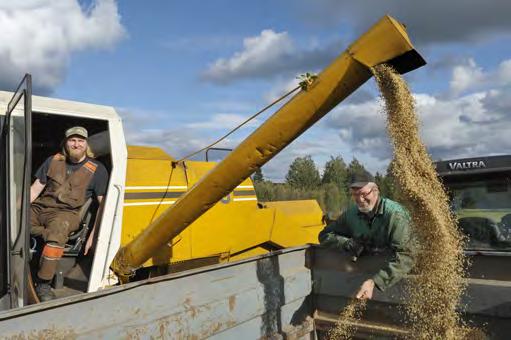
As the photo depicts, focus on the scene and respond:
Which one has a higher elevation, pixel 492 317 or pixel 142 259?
pixel 142 259

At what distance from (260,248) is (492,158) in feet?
9.29

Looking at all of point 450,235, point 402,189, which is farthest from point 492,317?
point 402,189

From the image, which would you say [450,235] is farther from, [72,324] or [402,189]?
[72,324]

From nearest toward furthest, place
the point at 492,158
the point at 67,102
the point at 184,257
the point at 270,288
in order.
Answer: the point at 270,288 < the point at 67,102 < the point at 492,158 < the point at 184,257

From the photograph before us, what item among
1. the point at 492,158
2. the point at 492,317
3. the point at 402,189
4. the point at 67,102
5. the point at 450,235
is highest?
the point at 67,102

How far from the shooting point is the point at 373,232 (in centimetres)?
377

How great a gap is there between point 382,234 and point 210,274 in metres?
1.39

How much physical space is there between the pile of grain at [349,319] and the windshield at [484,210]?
1.21 m

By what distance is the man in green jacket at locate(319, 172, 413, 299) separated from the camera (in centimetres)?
340

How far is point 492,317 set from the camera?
10.8ft

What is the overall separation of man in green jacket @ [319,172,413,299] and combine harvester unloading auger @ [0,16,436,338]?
0.32 meters

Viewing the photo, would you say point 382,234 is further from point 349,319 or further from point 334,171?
point 334,171

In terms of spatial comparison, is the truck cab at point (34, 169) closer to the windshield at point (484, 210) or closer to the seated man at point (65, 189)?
the seated man at point (65, 189)

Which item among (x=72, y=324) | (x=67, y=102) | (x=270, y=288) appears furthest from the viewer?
(x=67, y=102)
